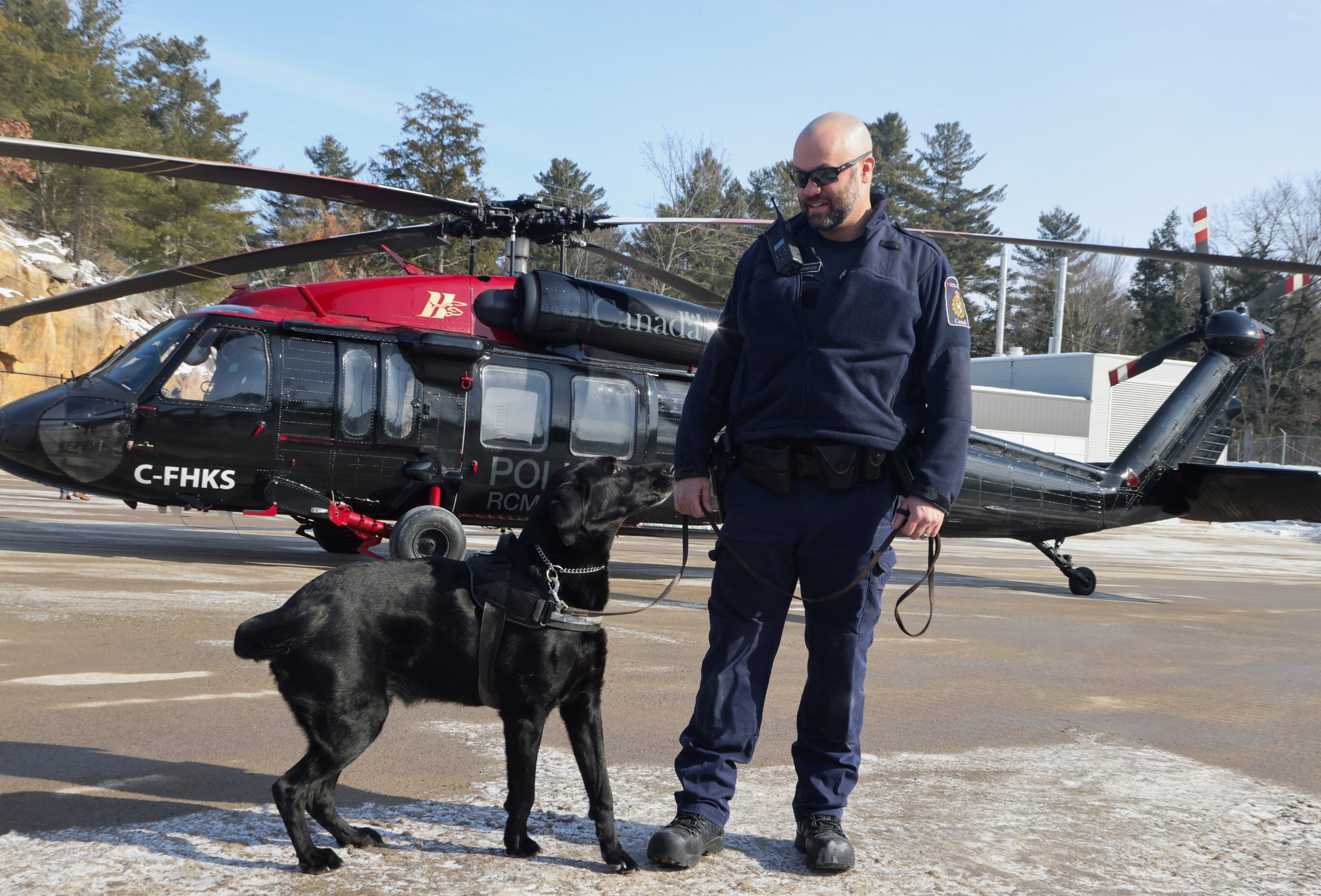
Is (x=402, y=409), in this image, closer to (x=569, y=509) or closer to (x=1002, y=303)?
(x=569, y=509)

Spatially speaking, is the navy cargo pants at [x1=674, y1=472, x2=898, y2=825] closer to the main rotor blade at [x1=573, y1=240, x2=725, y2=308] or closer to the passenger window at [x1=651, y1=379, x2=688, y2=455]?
the main rotor blade at [x1=573, y1=240, x2=725, y2=308]

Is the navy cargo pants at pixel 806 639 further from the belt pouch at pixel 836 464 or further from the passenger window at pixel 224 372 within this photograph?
the passenger window at pixel 224 372

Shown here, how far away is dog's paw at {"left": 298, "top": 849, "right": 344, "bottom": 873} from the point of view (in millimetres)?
2750

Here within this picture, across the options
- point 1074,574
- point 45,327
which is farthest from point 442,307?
point 45,327

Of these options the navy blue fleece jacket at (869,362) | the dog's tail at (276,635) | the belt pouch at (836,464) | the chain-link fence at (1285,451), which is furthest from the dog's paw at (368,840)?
the chain-link fence at (1285,451)

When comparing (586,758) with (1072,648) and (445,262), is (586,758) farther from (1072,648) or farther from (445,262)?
(445,262)

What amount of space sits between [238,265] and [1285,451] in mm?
38828

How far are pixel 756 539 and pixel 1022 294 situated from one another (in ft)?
265

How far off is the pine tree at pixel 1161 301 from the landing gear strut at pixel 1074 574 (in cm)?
5160

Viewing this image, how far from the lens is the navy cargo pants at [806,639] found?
3.14 meters

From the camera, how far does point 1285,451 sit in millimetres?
36781

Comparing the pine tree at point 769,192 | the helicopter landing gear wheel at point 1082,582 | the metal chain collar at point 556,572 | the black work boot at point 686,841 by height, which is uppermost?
the pine tree at point 769,192

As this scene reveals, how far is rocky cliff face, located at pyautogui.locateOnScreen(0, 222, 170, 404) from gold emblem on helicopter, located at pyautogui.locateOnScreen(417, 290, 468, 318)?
21.7 m

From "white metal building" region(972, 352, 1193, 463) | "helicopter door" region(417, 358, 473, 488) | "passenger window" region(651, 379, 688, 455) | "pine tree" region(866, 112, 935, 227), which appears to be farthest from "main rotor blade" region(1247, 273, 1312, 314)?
"pine tree" region(866, 112, 935, 227)
